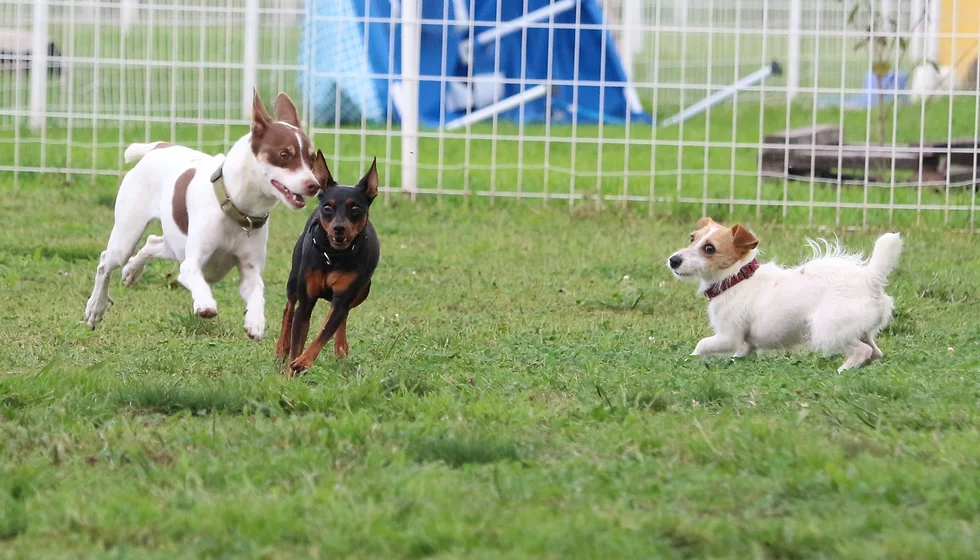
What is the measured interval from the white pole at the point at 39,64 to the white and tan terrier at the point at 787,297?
676 centimetres

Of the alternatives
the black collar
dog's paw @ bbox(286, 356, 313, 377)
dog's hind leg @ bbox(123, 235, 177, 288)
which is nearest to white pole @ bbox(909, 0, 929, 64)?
dog's hind leg @ bbox(123, 235, 177, 288)

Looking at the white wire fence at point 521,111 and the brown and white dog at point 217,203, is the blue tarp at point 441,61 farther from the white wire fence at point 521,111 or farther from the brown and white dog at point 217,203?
the brown and white dog at point 217,203

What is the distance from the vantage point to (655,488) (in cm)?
338

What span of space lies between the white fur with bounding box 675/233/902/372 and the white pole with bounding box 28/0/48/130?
270 inches

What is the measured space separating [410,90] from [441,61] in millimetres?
2778

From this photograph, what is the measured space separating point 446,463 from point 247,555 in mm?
847

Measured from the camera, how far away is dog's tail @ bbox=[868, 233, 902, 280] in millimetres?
5219

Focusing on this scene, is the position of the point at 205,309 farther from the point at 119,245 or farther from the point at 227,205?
the point at 119,245

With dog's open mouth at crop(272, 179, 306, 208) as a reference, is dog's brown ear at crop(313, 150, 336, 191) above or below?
above

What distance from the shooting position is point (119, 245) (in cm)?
610

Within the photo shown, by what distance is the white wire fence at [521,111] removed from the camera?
9875 millimetres

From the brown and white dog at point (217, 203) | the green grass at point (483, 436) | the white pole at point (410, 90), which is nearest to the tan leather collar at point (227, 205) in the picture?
the brown and white dog at point (217, 203)

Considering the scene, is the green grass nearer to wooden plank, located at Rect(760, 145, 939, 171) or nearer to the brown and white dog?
the brown and white dog

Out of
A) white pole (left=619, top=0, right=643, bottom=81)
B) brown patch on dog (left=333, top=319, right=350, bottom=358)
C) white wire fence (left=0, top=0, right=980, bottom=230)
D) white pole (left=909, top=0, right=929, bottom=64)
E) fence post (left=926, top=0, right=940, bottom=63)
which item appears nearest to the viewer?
brown patch on dog (left=333, top=319, right=350, bottom=358)
